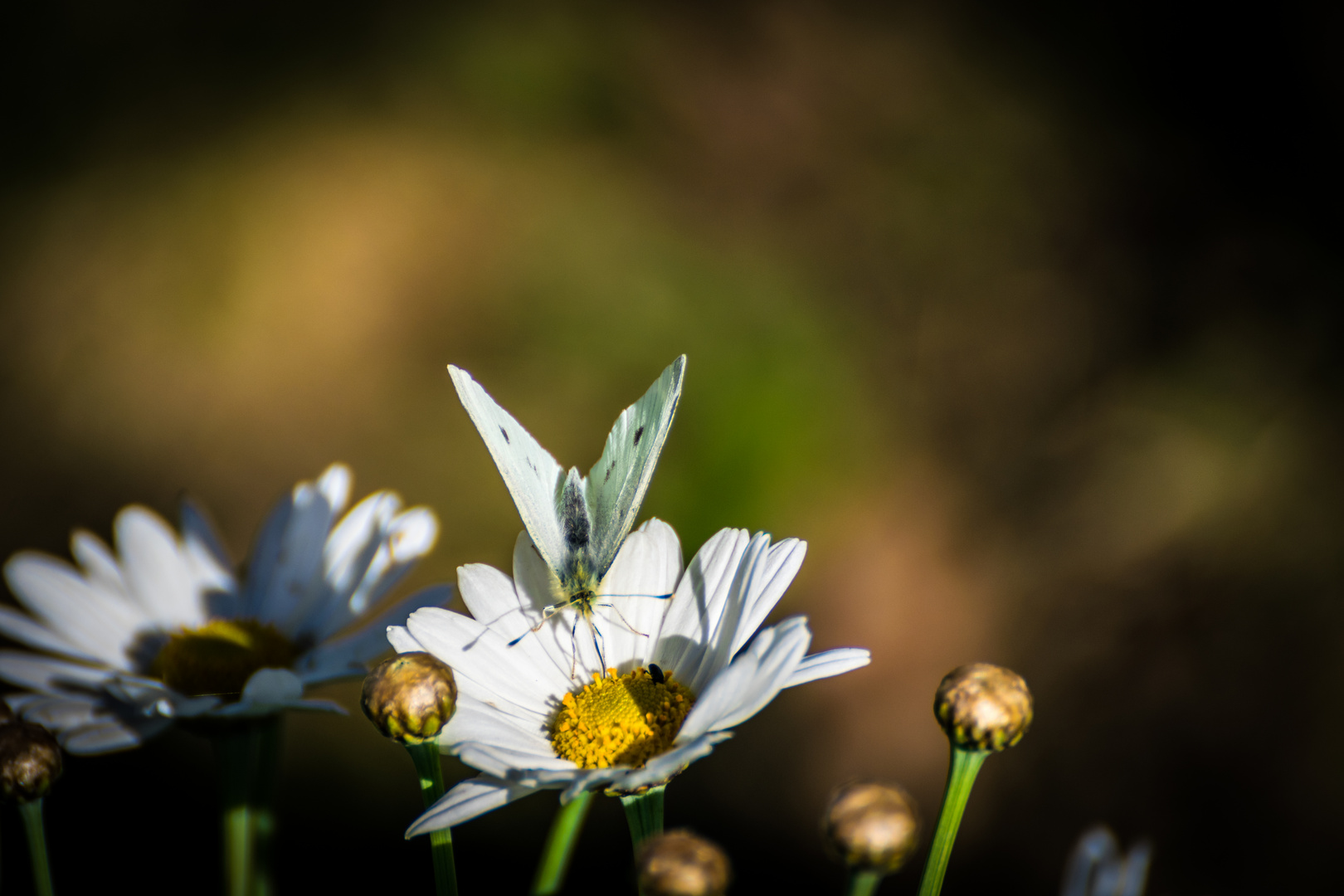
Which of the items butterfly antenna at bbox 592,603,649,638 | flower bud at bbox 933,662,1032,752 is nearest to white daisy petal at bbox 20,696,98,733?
butterfly antenna at bbox 592,603,649,638

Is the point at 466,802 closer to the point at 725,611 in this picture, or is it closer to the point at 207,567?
the point at 725,611

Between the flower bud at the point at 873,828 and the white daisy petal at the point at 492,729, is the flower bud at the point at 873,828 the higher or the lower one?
the lower one

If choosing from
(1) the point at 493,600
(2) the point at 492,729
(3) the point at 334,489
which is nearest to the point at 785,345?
(3) the point at 334,489

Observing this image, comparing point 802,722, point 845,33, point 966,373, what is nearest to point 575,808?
point 802,722

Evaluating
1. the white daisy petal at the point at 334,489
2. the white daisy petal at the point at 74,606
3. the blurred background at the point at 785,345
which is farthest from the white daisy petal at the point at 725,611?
the blurred background at the point at 785,345

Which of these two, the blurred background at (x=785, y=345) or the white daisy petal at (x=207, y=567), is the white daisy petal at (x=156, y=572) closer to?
the white daisy petal at (x=207, y=567)
